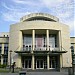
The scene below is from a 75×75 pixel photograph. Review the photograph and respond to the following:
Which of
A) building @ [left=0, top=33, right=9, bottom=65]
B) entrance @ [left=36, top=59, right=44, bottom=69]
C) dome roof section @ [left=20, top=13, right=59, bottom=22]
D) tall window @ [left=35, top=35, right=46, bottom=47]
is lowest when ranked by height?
entrance @ [left=36, top=59, right=44, bottom=69]

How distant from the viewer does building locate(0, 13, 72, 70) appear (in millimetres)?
39094

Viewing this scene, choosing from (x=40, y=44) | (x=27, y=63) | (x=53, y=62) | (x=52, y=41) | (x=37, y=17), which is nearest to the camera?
(x=27, y=63)

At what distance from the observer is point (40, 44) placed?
42.0m

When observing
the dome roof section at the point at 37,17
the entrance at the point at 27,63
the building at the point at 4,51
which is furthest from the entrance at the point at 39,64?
the dome roof section at the point at 37,17

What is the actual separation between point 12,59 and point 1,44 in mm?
8369

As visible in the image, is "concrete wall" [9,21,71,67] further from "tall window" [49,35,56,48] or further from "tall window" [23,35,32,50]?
"tall window" [49,35,56,48]

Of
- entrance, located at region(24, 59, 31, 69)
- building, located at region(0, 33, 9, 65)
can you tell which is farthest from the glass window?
building, located at region(0, 33, 9, 65)

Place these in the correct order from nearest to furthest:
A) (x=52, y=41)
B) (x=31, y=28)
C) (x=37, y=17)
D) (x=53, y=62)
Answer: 1. (x=31, y=28)
2. (x=53, y=62)
3. (x=52, y=41)
4. (x=37, y=17)

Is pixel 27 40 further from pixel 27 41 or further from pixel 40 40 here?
pixel 40 40

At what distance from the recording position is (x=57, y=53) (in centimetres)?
3903

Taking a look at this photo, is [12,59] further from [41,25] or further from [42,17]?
[42,17]

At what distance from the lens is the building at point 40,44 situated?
39.1 m

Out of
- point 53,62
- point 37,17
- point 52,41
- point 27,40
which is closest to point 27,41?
point 27,40

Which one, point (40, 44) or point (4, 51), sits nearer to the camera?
point (40, 44)
